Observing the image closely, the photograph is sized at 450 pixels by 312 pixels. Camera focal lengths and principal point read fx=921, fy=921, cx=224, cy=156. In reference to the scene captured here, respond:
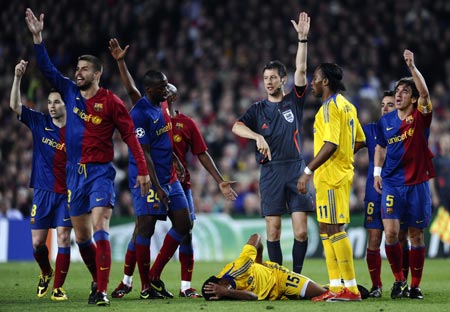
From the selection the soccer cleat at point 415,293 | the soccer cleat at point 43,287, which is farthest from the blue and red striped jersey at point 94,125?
the soccer cleat at point 415,293

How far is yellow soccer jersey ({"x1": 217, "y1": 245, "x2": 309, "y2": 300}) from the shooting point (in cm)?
978

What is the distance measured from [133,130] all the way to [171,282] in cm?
428

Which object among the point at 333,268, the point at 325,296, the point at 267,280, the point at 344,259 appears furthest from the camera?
the point at 267,280

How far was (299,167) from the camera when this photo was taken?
11250 millimetres

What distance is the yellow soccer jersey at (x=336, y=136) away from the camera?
9656 millimetres

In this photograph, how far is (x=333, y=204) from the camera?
9.66 meters

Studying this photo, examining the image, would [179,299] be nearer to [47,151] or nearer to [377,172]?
[47,151]

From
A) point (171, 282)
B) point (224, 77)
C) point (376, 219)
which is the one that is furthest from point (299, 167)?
point (224, 77)

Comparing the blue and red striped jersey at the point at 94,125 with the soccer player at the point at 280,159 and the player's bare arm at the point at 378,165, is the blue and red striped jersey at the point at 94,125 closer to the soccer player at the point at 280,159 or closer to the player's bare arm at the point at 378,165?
the soccer player at the point at 280,159

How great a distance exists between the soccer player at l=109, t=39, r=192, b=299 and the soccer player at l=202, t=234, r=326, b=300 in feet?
3.18

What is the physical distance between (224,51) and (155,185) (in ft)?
48.3

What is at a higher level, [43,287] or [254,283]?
[254,283]

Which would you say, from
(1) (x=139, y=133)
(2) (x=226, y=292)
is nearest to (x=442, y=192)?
(1) (x=139, y=133)

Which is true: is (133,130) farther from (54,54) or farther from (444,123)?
(54,54)
